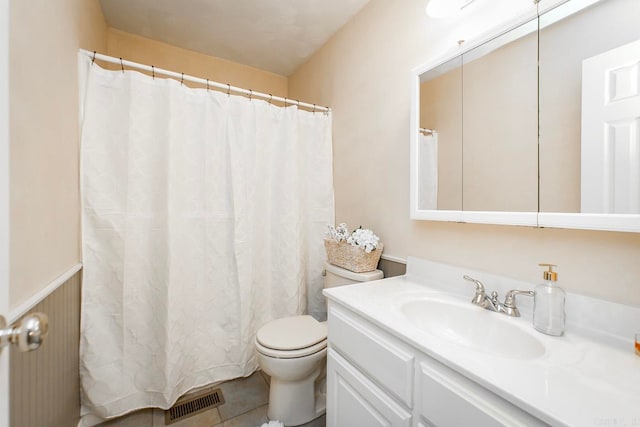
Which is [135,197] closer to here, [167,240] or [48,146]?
[167,240]

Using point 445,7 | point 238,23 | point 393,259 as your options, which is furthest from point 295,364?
point 238,23

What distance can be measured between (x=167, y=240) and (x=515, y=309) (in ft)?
5.51

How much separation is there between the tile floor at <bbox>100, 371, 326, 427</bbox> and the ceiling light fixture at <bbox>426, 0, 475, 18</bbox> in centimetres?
212

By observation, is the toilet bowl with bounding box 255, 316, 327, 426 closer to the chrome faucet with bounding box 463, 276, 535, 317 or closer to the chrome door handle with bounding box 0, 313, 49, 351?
the chrome faucet with bounding box 463, 276, 535, 317

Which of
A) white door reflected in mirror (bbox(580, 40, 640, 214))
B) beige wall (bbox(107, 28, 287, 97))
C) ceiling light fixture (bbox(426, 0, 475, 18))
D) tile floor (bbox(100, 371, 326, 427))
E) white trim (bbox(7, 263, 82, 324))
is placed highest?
beige wall (bbox(107, 28, 287, 97))

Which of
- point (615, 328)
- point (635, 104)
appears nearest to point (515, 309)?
point (615, 328)

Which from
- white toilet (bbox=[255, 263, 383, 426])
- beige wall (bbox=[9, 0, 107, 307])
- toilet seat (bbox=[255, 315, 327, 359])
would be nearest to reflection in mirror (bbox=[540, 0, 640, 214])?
white toilet (bbox=[255, 263, 383, 426])

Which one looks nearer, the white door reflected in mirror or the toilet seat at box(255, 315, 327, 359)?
the white door reflected in mirror

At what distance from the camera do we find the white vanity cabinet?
0.64 m

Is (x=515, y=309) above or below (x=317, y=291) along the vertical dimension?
above

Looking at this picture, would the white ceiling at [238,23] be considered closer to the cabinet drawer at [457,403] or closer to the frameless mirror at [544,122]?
the frameless mirror at [544,122]

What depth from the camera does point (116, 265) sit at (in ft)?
4.71

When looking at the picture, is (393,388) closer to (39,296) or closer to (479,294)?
(479,294)

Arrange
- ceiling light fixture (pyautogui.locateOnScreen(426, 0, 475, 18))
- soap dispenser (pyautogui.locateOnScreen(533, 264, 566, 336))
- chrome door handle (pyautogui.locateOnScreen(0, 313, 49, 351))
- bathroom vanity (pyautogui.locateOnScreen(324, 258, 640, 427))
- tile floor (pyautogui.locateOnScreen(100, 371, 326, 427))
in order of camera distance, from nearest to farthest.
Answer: chrome door handle (pyautogui.locateOnScreen(0, 313, 49, 351)), bathroom vanity (pyautogui.locateOnScreen(324, 258, 640, 427)), soap dispenser (pyautogui.locateOnScreen(533, 264, 566, 336)), ceiling light fixture (pyautogui.locateOnScreen(426, 0, 475, 18)), tile floor (pyautogui.locateOnScreen(100, 371, 326, 427))
